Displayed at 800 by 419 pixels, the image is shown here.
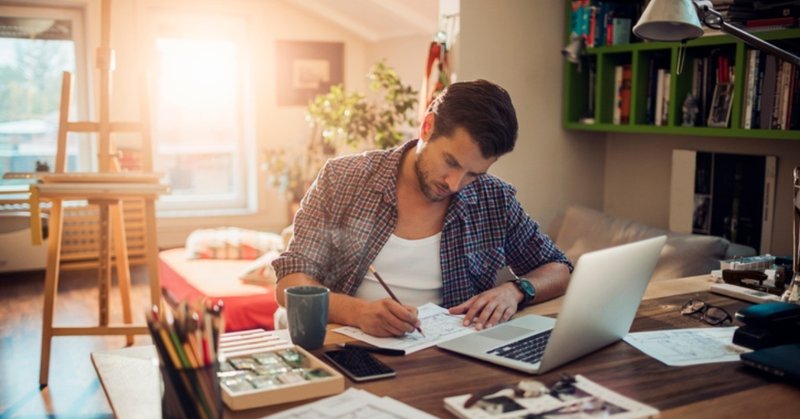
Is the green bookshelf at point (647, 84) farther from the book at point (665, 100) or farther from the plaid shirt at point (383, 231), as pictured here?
the plaid shirt at point (383, 231)

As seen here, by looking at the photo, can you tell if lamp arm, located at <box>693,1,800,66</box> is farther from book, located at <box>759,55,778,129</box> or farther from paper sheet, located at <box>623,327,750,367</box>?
book, located at <box>759,55,778,129</box>

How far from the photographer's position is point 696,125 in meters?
3.07

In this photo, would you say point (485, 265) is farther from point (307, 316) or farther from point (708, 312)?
point (307, 316)

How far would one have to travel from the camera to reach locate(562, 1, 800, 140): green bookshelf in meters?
2.79

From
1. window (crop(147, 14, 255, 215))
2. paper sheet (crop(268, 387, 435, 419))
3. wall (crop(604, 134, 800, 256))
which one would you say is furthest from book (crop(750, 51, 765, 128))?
window (crop(147, 14, 255, 215))

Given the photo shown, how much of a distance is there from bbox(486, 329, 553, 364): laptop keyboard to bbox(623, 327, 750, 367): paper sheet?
180 mm

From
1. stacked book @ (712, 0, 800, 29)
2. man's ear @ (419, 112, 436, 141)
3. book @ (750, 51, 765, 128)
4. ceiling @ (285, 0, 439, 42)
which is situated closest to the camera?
man's ear @ (419, 112, 436, 141)

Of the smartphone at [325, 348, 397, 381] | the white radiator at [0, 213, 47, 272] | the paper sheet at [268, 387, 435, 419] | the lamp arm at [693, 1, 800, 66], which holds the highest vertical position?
the lamp arm at [693, 1, 800, 66]

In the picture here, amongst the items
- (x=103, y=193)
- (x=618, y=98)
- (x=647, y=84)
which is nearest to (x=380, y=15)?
(x=618, y=98)

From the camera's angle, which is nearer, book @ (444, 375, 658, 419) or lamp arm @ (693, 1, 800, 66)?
book @ (444, 375, 658, 419)

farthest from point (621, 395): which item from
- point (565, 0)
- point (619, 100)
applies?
point (565, 0)

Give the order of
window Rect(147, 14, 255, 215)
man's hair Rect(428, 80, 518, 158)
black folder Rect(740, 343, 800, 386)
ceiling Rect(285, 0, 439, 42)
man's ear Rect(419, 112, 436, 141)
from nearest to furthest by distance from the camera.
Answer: black folder Rect(740, 343, 800, 386) < man's hair Rect(428, 80, 518, 158) < man's ear Rect(419, 112, 436, 141) < ceiling Rect(285, 0, 439, 42) < window Rect(147, 14, 255, 215)

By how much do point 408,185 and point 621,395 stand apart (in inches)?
38.5

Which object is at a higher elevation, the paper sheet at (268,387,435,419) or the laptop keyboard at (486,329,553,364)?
the laptop keyboard at (486,329,553,364)
